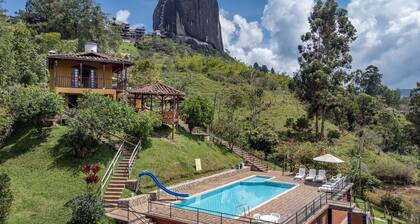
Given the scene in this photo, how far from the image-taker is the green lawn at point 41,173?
52.6 feet

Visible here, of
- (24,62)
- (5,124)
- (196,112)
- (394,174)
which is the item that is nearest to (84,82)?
(24,62)

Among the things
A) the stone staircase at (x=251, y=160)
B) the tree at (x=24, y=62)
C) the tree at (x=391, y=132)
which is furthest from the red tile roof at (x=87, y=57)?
the tree at (x=391, y=132)

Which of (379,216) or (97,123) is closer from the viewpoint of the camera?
(97,123)

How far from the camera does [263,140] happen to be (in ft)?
108

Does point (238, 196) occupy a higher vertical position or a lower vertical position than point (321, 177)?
lower

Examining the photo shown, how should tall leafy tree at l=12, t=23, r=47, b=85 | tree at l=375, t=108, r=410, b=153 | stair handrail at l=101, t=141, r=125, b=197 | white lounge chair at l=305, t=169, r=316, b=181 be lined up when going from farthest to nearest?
tree at l=375, t=108, r=410, b=153 < tall leafy tree at l=12, t=23, r=47, b=85 < white lounge chair at l=305, t=169, r=316, b=181 < stair handrail at l=101, t=141, r=125, b=197

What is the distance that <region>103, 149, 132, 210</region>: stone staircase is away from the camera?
17.9m

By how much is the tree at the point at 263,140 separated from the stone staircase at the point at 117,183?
1408 centimetres

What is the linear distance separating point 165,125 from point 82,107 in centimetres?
832

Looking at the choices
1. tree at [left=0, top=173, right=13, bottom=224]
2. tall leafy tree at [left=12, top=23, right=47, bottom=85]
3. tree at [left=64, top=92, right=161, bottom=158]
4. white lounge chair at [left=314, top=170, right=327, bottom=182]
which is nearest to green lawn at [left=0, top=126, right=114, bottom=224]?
tree at [left=0, top=173, right=13, bottom=224]

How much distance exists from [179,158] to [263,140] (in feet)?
34.3

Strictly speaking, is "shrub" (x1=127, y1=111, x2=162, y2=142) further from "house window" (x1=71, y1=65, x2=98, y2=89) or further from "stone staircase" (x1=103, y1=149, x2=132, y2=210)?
"house window" (x1=71, y1=65, x2=98, y2=89)

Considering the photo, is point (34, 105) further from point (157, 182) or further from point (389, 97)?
point (389, 97)

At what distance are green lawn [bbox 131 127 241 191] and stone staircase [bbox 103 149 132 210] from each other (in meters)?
0.62
